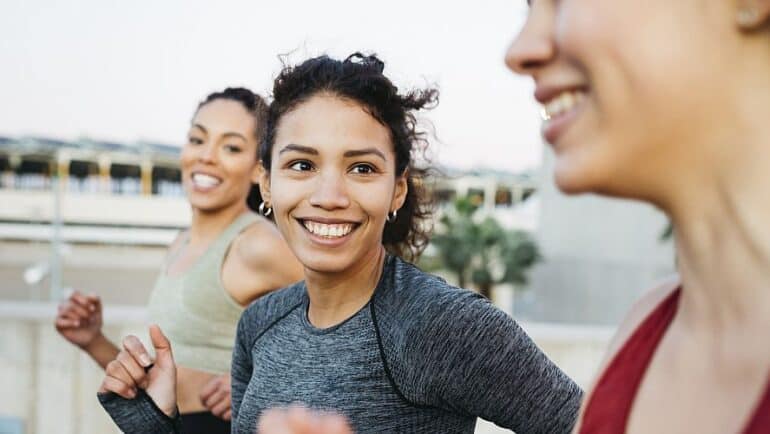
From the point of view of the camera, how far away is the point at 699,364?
785 millimetres

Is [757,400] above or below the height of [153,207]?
above

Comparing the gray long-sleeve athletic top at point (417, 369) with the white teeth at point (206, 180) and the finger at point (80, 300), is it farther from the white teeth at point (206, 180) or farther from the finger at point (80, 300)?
the white teeth at point (206, 180)

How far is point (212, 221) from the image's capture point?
2740 millimetres

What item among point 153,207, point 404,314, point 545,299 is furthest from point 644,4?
point 153,207

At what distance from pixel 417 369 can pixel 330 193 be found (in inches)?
15.6

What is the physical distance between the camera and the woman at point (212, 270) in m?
2.32

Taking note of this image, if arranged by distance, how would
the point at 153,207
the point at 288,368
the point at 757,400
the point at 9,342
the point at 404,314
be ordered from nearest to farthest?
the point at 757,400, the point at 404,314, the point at 288,368, the point at 9,342, the point at 153,207

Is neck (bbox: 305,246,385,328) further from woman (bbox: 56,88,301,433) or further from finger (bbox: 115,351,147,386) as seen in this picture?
woman (bbox: 56,88,301,433)

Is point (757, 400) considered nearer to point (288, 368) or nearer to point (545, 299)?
point (288, 368)

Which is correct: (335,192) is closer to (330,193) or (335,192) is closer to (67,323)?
(330,193)

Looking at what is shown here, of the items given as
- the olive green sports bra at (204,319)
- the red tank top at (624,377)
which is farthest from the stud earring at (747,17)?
the olive green sports bra at (204,319)

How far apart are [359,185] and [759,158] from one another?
1.00 metres

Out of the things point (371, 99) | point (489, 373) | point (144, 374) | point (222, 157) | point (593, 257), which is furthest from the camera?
point (593, 257)

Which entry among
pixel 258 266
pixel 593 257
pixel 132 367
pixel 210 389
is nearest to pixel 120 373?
pixel 132 367
